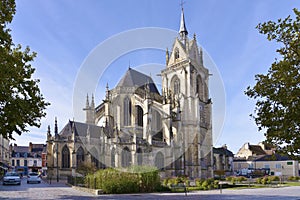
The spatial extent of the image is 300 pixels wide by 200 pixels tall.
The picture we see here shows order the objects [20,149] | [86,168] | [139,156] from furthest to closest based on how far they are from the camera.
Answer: [20,149], [139,156], [86,168]

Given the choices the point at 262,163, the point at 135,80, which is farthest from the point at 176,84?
the point at 262,163

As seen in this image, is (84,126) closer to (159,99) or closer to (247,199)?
(159,99)

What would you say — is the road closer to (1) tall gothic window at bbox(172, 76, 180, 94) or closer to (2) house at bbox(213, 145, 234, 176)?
(1) tall gothic window at bbox(172, 76, 180, 94)

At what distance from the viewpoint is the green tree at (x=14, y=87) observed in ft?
37.6

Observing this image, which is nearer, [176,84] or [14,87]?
[14,87]

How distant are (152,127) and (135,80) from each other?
9.75m

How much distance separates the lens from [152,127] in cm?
4947

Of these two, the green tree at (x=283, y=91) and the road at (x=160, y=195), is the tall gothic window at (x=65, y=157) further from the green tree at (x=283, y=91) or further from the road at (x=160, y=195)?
the green tree at (x=283, y=91)

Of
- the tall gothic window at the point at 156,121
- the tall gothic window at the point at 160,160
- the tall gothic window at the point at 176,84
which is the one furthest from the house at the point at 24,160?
the tall gothic window at the point at 160,160

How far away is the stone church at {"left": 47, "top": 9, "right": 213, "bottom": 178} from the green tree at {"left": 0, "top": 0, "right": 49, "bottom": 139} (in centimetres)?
2561

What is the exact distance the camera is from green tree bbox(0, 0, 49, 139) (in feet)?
37.6

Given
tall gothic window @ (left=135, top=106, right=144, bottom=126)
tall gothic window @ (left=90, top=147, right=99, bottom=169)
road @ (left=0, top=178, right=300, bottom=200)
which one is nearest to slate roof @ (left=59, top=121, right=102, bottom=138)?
tall gothic window @ (left=90, top=147, right=99, bottom=169)

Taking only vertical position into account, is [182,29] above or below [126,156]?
above

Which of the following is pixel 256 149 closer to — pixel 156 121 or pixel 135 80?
pixel 156 121
